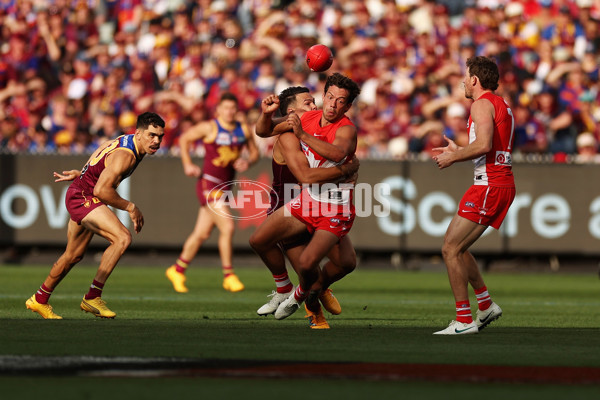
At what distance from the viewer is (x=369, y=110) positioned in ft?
71.3

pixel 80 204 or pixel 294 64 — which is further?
pixel 294 64

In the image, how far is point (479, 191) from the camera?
1016 centimetres

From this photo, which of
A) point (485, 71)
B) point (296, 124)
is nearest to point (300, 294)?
point (296, 124)

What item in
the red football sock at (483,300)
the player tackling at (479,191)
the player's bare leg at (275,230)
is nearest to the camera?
the player tackling at (479,191)

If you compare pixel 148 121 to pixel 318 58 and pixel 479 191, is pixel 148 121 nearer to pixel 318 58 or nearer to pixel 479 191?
pixel 318 58

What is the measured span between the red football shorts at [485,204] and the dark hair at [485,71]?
2.96 feet

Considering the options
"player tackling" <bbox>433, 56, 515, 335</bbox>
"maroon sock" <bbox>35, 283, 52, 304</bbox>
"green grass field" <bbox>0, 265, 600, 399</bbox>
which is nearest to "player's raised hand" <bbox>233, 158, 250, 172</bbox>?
"green grass field" <bbox>0, 265, 600, 399</bbox>

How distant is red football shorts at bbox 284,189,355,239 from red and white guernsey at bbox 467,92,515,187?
121 cm

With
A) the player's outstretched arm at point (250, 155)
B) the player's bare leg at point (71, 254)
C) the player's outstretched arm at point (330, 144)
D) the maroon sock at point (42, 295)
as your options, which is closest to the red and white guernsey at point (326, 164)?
the player's outstretched arm at point (330, 144)

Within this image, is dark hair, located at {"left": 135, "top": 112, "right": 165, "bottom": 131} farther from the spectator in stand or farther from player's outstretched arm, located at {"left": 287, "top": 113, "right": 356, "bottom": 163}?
the spectator in stand

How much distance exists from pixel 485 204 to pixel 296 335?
6.60 ft

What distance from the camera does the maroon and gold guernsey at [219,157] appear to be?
16.6 meters

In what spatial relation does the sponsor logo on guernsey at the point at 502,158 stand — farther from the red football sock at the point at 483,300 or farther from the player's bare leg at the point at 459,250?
the red football sock at the point at 483,300

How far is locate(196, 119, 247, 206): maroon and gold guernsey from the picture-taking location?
16.6 m
